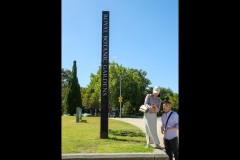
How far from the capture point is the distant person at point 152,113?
386 inches

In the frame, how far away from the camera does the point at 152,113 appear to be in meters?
9.98

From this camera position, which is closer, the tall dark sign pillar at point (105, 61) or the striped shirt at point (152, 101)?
the striped shirt at point (152, 101)

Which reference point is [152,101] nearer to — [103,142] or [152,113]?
[152,113]

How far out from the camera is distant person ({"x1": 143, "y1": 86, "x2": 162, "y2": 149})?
979 centimetres

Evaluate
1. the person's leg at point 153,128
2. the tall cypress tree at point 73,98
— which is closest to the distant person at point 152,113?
the person's leg at point 153,128

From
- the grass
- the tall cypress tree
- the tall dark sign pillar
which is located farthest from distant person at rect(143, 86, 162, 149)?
the tall cypress tree

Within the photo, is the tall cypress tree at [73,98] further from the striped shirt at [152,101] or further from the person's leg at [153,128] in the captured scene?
the striped shirt at [152,101]

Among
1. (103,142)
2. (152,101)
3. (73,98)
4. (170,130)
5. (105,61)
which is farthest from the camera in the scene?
(73,98)

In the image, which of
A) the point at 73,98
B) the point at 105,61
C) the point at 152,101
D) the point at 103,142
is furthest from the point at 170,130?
the point at 73,98

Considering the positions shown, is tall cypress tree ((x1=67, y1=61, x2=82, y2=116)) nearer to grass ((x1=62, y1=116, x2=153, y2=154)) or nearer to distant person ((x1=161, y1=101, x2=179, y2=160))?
grass ((x1=62, y1=116, x2=153, y2=154))
